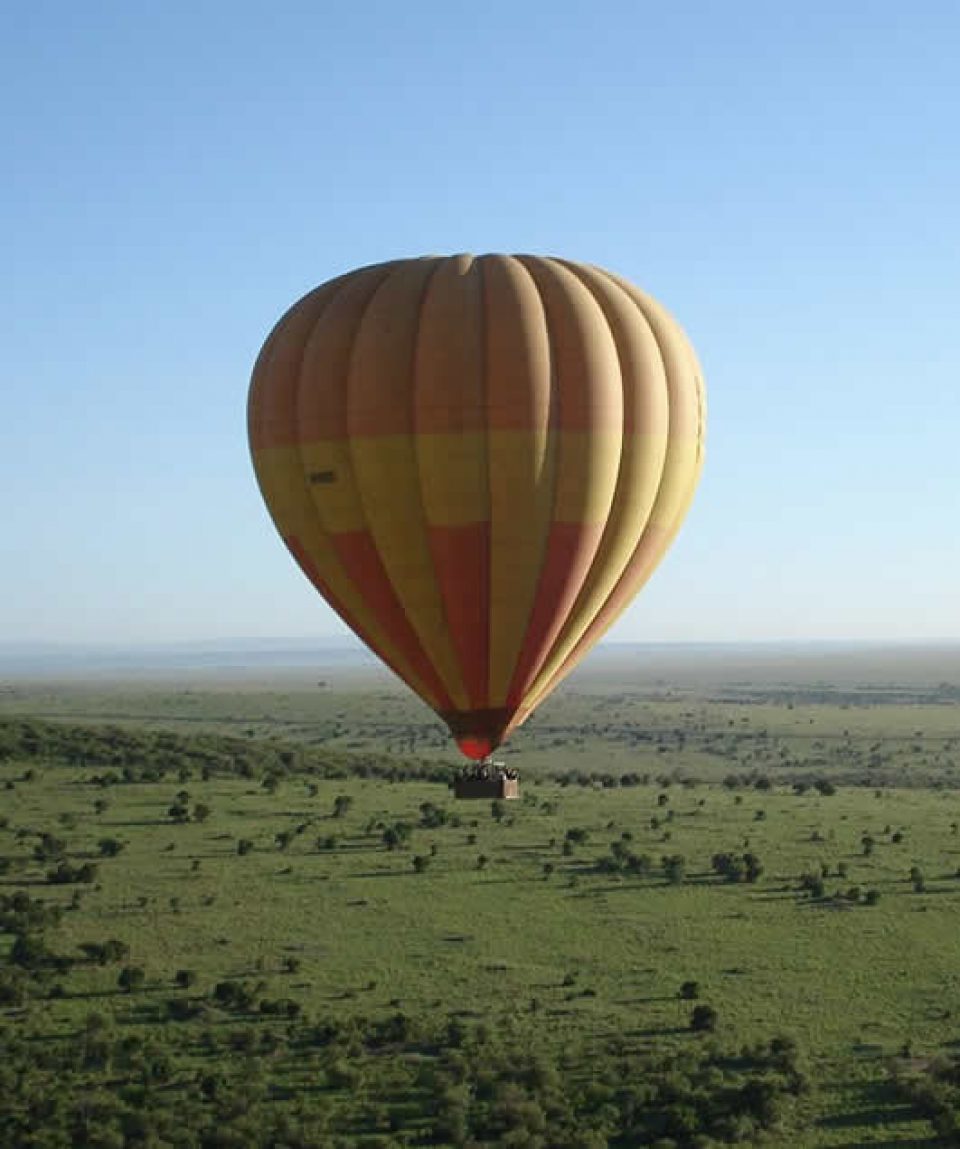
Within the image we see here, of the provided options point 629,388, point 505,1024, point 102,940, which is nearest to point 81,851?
point 102,940

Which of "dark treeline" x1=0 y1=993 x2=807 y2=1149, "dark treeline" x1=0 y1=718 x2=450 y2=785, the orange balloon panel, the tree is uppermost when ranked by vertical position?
the orange balloon panel

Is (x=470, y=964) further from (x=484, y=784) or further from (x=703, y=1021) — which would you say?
(x=484, y=784)

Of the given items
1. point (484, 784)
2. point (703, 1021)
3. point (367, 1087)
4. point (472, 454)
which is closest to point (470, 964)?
point (703, 1021)

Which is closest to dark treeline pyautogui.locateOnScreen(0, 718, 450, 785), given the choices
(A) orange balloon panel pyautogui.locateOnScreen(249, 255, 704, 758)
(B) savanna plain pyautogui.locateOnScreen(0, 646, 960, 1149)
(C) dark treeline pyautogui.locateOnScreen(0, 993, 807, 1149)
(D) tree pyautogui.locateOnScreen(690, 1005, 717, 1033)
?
(B) savanna plain pyautogui.locateOnScreen(0, 646, 960, 1149)

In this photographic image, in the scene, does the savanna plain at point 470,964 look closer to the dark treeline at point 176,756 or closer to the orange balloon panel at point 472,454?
the dark treeline at point 176,756

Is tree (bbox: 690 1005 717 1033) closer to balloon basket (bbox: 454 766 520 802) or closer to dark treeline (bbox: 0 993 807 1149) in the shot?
dark treeline (bbox: 0 993 807 1149)

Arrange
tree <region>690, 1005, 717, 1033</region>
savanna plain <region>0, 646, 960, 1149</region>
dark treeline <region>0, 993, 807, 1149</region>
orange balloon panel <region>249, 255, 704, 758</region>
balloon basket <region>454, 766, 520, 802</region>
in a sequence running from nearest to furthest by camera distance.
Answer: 1. balloon basket <region>454, 766, 520, 802</region>
2. orange balloon panel <region>249, 255, 704, 758</region>
3. dark treeline <region>0, 993, 807, 1149</region>
4. savanna plain <region>0, 646, 960, 1149</region>
5. tree <region>690, 1005, 717, 1033</region>
